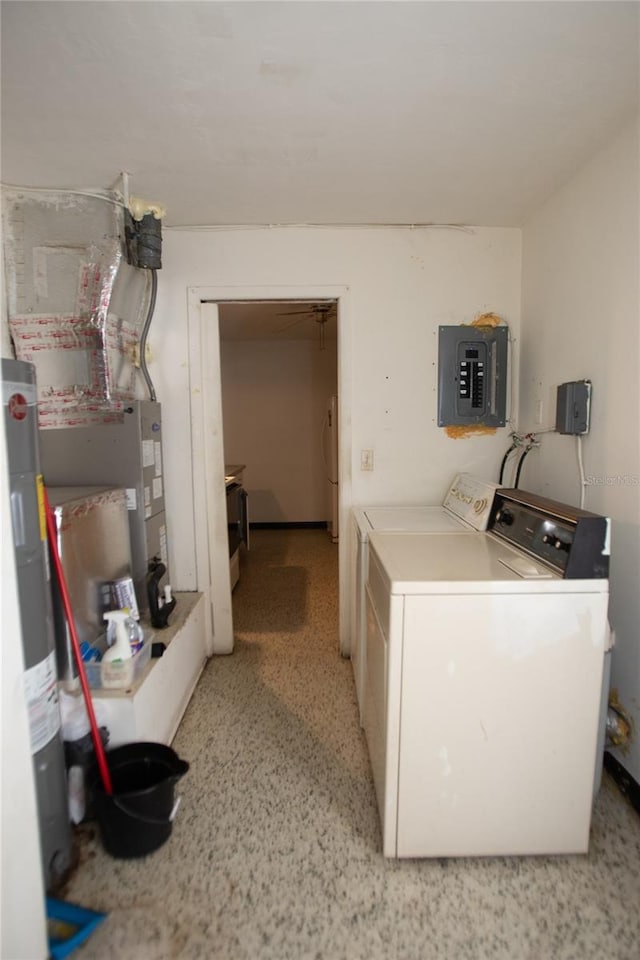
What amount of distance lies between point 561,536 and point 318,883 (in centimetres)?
124

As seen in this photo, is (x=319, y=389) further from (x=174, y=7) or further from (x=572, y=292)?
(x=174, y=7)

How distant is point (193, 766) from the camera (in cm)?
172

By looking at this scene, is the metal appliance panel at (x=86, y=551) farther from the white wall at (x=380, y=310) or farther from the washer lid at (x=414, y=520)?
the washer lid at (x=414, y=520)

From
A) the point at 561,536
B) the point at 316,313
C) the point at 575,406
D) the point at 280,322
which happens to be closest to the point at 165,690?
the point at 561,536

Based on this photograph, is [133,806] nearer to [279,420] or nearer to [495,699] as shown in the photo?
[495,699]

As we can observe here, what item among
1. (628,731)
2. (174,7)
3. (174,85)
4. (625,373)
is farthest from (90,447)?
(628,731)

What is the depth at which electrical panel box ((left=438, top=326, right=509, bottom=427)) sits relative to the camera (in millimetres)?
2307

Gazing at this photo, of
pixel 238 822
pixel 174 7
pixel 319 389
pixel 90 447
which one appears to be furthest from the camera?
pixel 319 389

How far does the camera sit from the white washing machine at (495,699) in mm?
1243

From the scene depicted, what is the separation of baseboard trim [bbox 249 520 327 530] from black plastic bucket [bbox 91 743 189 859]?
4.16 m

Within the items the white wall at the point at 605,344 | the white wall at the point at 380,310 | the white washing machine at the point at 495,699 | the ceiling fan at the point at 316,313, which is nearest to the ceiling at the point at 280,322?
the ceiling fan at the point at 316,313

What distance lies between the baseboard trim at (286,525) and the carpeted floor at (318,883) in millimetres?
3762

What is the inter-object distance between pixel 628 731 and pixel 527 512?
33.4 inches

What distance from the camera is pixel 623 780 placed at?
5.18 feet
